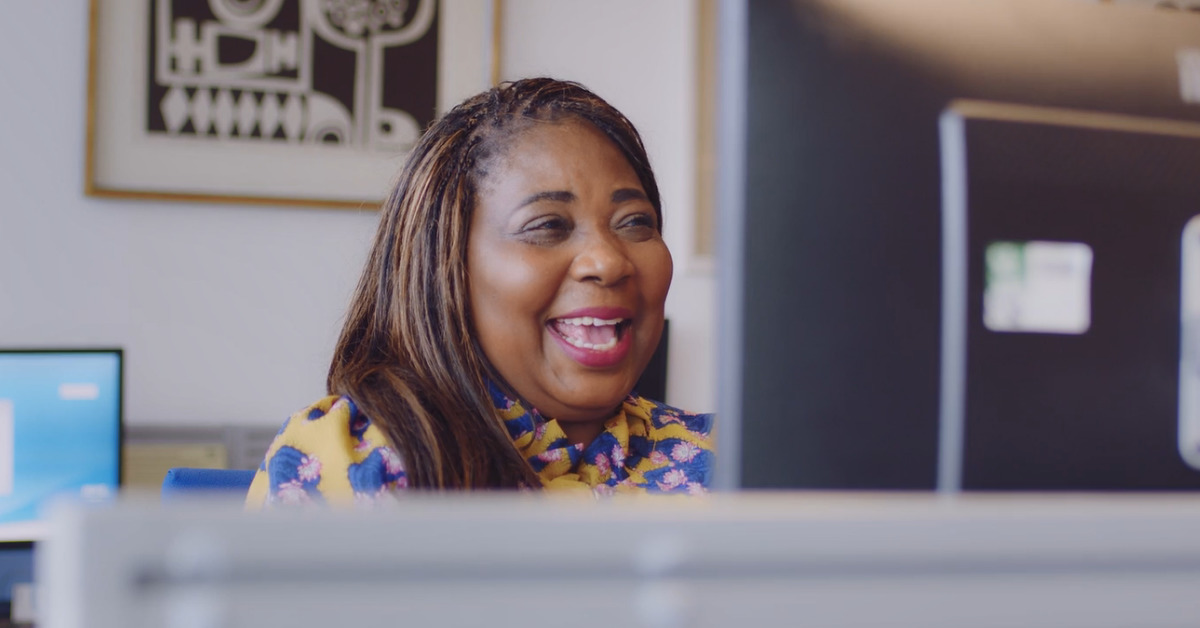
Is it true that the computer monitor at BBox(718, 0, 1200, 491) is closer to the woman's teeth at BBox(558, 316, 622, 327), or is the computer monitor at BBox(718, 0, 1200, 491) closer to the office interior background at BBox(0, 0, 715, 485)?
the woman's teeth at BBox(558, 316, 622, 327)

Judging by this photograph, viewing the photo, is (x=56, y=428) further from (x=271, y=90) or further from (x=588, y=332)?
(x=588, y=332)

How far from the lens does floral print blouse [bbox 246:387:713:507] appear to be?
0.81 m

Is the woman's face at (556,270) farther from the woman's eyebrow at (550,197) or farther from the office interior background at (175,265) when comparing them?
the office interior background at (175,265)

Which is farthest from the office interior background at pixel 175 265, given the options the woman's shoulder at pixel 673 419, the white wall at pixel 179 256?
the woman's shoulder at pixel 673 419

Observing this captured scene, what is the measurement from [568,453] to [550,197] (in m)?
0.24

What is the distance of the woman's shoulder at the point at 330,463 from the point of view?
81 centimetres

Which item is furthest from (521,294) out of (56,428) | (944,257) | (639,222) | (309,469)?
(56,428)

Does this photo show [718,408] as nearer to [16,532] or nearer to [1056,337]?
[1056,337]

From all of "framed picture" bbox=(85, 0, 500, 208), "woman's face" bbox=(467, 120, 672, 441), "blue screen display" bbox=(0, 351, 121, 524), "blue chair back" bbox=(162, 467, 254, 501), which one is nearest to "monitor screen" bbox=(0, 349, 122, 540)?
"blue screen display" bbox=(0, 351, 121, 524)

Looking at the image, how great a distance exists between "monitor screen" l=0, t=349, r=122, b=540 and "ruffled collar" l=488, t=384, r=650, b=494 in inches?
38.6

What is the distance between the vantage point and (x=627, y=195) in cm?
100

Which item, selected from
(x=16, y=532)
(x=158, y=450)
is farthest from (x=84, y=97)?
(x=16, y=532)

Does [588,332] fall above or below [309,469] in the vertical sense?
above

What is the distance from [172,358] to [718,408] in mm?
1830
